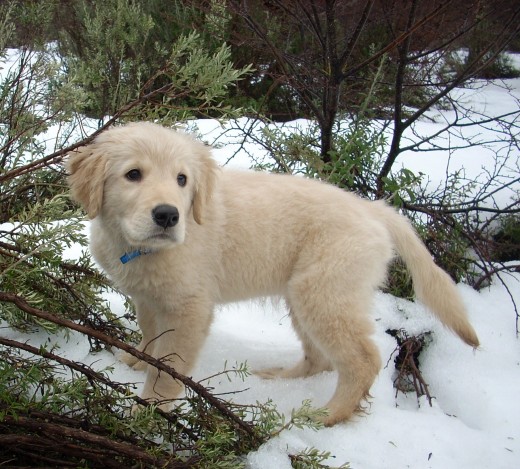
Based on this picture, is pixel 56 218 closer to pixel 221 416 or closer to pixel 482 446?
pixel 221 416

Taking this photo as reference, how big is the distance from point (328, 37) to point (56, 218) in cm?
253

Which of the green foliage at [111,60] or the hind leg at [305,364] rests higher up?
the green foliage at [111,60]

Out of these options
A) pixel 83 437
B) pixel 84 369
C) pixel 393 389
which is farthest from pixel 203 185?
pixel 393 389

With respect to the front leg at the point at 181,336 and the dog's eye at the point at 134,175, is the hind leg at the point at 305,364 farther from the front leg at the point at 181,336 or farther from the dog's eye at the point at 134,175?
the dog's eye at the point at 134,175

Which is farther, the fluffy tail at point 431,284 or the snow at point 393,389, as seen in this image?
the fluffy tail at point 431,284

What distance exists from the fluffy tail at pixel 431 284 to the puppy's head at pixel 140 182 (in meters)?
1.06

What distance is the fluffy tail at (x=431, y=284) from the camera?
2.82m

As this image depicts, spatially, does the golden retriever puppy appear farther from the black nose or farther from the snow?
the snow

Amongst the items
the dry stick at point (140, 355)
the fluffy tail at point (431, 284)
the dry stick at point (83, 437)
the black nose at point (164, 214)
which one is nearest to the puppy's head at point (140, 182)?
the black nose at point (164, 214)

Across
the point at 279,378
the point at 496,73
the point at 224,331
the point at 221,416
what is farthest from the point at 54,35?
the point at 496,73

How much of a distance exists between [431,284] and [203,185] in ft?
4.02

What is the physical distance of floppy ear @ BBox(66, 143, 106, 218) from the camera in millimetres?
2496

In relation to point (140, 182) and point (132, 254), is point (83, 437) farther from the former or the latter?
point (140, 182)

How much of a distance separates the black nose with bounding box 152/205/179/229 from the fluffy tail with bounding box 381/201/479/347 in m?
1.24
